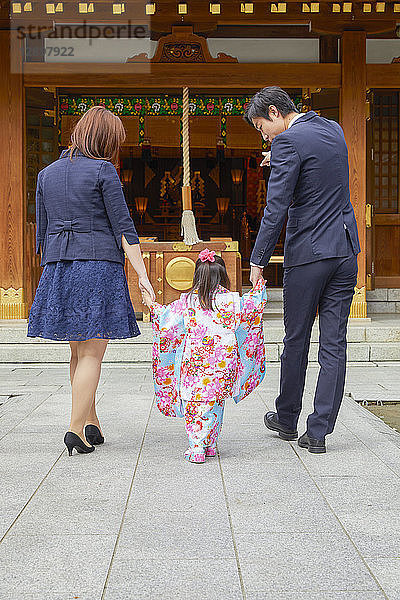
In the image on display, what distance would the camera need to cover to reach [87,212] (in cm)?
376

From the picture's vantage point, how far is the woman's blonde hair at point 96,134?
380 centimetres

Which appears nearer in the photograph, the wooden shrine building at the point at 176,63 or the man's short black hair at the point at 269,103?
the man's short black hair at the point at 269,103

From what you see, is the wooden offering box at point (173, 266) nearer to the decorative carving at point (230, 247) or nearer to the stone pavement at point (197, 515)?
the decorative carving at point (230, 247)

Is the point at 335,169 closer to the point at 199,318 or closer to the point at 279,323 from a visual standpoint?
the point at 199,318

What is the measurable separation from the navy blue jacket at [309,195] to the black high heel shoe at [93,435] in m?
1.16

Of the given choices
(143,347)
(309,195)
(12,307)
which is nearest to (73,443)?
(309,195)

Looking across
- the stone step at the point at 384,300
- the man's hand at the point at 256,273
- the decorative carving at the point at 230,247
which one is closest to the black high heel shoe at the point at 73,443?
the man's hand at the point at 256,273

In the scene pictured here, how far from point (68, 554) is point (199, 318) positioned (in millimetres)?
1543

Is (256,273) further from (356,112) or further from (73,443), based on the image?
(356,112)

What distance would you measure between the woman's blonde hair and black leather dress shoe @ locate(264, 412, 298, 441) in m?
1.56

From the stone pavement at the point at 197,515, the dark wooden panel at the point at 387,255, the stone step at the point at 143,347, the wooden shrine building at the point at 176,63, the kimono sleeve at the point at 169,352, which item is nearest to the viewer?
the stone pavement at the point at 197,515

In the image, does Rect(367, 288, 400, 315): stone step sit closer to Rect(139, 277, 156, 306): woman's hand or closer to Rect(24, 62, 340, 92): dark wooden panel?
Rect(24, 62, 340, 92): dark wooden panel

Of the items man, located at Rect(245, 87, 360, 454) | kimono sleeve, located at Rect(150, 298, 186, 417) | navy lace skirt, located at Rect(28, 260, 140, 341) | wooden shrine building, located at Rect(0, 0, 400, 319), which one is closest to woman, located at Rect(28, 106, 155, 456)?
navy lace skirt, located at Rect(28, 260, 140, 341)

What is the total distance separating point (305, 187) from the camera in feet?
12.5
